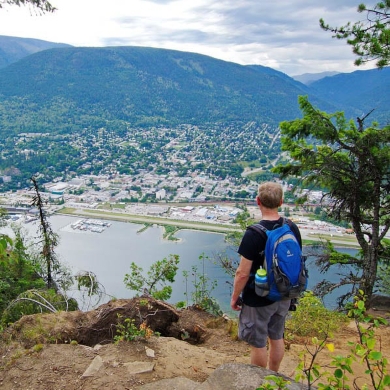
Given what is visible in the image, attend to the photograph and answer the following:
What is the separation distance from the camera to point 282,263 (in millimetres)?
2279

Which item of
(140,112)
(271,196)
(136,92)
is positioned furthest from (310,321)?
(136,92)

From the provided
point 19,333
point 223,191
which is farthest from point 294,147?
point 223,191

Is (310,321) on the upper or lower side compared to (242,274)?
lower

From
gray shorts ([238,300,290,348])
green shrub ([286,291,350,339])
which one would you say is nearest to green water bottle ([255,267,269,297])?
gray shorts ([238,300,290,348])

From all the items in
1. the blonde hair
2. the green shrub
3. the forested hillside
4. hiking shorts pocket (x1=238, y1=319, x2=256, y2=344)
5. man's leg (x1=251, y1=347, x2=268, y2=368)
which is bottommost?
the green shrub

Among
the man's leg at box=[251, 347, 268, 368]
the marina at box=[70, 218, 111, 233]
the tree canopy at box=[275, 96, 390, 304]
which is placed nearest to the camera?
the man's leg at box=[251, 347, 268, 368]

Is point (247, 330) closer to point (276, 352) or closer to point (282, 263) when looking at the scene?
point (276, 352)

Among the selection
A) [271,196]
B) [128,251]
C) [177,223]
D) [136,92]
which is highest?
[136,92]

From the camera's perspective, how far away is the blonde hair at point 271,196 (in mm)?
2373

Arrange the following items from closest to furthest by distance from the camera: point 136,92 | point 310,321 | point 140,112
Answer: point 310,321
point 140,112
point 136,92

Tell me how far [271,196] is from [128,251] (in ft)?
55.8

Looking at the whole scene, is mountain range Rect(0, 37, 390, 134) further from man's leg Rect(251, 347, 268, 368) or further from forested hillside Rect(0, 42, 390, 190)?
man's leg Rect(251, 347, 268, 368)

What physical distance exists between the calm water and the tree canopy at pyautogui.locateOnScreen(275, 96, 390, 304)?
6.08 meters

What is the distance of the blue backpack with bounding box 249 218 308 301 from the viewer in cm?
228
